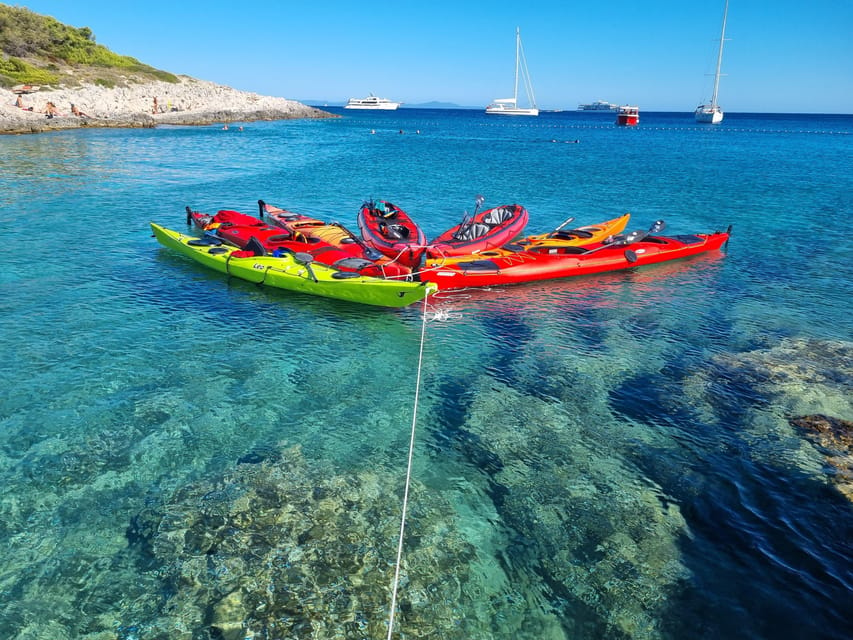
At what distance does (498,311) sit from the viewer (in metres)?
16.7

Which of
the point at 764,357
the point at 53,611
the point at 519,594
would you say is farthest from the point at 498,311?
the point at 53,611

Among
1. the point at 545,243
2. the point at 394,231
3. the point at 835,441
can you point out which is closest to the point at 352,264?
the point at 394,231

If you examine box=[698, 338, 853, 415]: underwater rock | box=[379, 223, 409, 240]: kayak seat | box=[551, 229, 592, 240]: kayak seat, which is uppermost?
box=[379, 223, 409, 240]: kayak seat

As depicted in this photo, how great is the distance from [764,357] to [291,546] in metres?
12.4

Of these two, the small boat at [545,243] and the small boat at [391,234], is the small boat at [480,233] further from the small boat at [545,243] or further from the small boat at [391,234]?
the small boat at [391,234]

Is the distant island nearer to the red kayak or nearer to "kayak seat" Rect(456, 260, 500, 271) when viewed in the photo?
the red kayak

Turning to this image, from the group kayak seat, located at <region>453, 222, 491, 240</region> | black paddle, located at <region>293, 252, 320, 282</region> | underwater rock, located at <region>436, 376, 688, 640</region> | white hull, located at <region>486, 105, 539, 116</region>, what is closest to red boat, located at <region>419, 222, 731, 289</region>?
kayak seat, located at <region>453, 222, 491, 240</region>

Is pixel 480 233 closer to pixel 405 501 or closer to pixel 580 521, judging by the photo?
pixel 580 521

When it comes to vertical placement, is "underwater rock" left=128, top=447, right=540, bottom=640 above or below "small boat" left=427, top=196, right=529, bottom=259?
below

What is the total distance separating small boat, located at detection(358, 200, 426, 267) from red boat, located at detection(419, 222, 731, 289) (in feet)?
3.86

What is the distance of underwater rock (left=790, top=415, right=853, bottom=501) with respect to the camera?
29.3 ft

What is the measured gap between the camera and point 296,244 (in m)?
19.5

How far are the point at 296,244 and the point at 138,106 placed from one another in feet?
265

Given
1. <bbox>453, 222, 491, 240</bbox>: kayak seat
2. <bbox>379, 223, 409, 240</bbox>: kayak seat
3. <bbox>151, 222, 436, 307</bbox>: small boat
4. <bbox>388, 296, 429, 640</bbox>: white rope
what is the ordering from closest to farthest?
1. <bbox>388, 296, 429, 640</bbox>: white rope
2. <bbox>151, 222, 436, 307</bbox>: small boat
3. <bbox>379, 223, 409, 240</bbox>: kayak seat
4. <bbox>453, 222, 491, 240</bbox>: kayak seat
